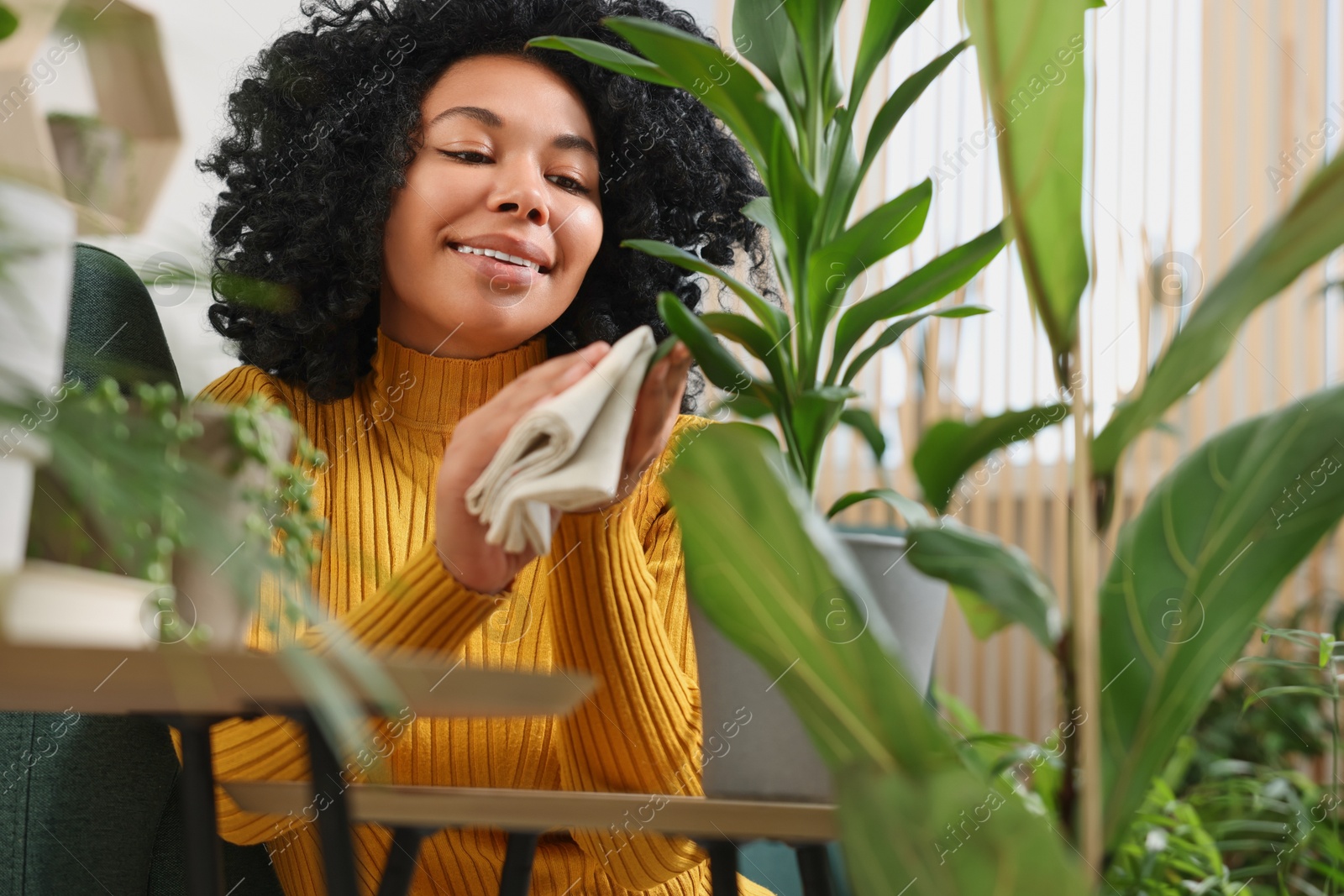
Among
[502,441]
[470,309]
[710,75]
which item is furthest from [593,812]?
[470,309]

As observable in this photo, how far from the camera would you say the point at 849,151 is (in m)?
0.73

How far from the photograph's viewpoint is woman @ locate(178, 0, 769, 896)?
3.06 ft

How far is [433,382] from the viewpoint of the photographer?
1222mm

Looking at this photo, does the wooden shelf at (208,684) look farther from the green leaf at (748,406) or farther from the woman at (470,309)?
the woman at (470,309)

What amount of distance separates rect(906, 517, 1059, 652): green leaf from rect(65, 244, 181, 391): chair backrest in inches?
31.3

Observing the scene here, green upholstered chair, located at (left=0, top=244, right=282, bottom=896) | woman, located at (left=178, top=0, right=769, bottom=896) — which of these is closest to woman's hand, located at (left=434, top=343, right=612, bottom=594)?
woman, located at (left=178, top=0, right=769, bottom=896)

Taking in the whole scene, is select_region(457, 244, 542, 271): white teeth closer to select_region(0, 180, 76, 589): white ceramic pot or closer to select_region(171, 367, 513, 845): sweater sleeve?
select_region(171, 367, 513, 845): sweater sleeve

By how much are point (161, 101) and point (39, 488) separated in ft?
2.66

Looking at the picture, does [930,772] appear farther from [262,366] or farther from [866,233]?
[262,366]

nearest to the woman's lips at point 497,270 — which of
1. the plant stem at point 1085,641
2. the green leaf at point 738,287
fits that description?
the green leaf at point 738,287

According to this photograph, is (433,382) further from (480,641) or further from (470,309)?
(480,641)

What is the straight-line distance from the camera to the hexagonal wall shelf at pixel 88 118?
1.34 feet

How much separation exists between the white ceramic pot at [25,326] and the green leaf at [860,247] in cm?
41

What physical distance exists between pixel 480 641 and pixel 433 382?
29cm
